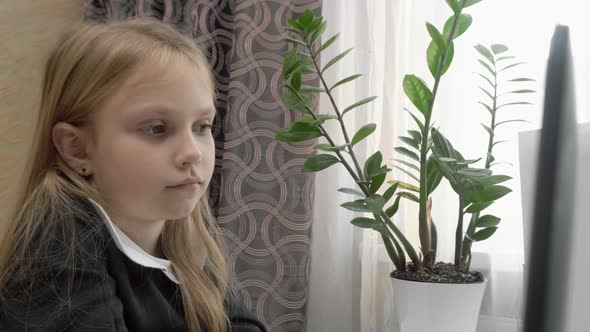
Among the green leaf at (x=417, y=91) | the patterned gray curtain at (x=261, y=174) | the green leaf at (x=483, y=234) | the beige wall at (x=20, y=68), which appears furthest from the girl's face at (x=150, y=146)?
the beige wall at (x=20, y=68)

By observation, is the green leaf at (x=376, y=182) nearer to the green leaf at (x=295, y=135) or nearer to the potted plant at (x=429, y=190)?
the potted plant at (x=429, y=190)

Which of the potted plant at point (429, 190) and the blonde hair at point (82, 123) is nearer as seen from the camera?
the blonde hair at point (82, 123)

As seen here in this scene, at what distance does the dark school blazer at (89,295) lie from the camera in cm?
58

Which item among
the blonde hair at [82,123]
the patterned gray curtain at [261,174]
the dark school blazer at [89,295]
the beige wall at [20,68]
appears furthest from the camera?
the beige wall at [20,68]

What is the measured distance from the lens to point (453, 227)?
3.83 feet

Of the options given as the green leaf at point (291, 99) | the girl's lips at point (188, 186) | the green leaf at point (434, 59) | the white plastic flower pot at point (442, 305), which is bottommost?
the white plastic flower pot at point (442, 305)

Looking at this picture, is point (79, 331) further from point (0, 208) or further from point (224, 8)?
point (0, 208)

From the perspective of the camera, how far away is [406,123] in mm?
1228

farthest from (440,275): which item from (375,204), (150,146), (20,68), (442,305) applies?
(20,68)

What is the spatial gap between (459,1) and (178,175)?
508mm

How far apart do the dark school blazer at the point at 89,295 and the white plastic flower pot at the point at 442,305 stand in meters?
0.37

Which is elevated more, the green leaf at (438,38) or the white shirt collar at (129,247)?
the green leaf at (438,38)

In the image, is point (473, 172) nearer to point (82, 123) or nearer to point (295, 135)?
point (295, 135)

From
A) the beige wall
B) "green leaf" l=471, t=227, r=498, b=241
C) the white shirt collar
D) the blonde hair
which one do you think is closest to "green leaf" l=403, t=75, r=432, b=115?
"green leaf" l=471, t=227, r=498, b=241
